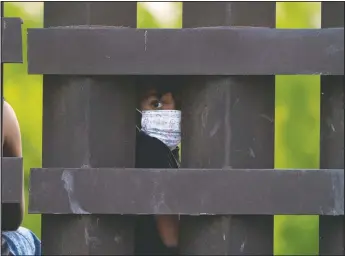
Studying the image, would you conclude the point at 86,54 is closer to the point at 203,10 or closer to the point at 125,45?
the point at 125,45

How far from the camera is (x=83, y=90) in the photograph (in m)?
1.82

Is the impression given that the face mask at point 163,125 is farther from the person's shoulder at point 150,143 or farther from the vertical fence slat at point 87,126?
the vertical fence slat at point 87,126

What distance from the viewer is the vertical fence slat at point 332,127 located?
1.84 m

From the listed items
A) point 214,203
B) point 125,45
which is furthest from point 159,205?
point 125,45

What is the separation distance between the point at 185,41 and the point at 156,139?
0.33 meters

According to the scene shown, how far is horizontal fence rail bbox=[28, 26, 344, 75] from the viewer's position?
1.75 meters

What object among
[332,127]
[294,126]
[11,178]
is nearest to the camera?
[11,178]

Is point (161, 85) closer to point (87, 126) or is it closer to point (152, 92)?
point (152, 92)

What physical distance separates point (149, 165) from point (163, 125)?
0.38ft

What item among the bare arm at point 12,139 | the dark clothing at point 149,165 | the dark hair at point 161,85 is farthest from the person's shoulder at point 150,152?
the bare arm at point 12,139

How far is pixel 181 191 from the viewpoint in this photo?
1.74 metres

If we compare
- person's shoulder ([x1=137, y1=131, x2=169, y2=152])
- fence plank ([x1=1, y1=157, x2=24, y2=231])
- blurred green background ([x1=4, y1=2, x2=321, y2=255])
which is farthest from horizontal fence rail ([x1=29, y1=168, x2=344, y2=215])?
blurred green background ([x1=4, y1=2, x2=321, y2=255])

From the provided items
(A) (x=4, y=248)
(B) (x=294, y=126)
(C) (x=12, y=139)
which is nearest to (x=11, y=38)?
(C) (x=12, y=139)

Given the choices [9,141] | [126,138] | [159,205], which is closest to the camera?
[159,205]
